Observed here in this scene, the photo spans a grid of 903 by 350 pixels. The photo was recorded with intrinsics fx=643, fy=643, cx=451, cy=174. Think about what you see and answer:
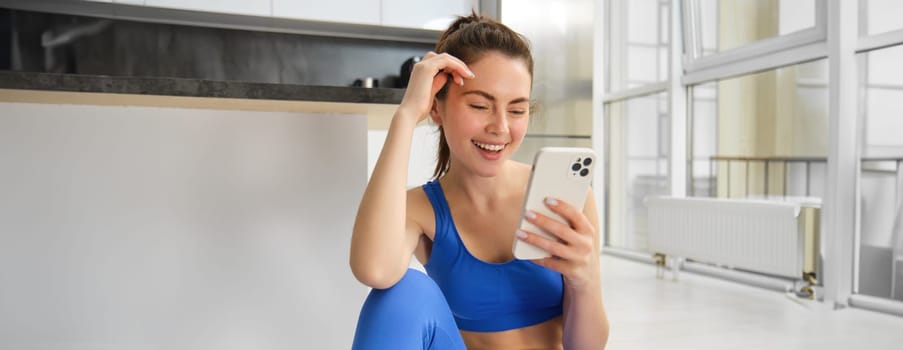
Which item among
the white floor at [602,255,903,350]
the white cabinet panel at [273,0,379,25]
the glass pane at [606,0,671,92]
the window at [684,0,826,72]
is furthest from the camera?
the glass pane at [606,0,671,92]

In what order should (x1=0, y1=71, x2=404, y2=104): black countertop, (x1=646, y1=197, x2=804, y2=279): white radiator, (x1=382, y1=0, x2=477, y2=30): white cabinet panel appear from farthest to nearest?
(x1=382, y1=0, x2=477, y2=30): white cabinet panel < (x1=646, y1=197, x2=804, y2=279): white radiator < (x1=0, y1=71, x2=404, y2=104): black countertop

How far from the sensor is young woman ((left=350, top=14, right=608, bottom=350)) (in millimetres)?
881

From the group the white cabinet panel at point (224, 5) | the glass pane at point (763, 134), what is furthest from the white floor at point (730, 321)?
the white cabinet panel at point (224, 5)

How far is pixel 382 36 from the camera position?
3871 millimetres

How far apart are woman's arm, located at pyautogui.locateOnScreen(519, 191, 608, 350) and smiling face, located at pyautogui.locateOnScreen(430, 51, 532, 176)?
166mm

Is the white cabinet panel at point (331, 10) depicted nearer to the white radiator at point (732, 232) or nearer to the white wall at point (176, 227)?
the white radiator at point (732, 232)

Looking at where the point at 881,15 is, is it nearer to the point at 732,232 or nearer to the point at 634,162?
the point at 732,232

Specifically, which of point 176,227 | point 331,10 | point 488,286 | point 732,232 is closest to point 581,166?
point 488,286

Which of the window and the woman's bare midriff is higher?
the window

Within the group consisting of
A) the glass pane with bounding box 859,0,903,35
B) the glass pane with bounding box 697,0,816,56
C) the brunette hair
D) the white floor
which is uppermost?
the glass pane with bounding box 697,0,816,56

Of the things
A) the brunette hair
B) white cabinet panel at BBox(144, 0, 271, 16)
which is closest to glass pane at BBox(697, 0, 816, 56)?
white cabinet panel at BBox(144, 0, 271, 16)

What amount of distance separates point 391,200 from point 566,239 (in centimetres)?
25

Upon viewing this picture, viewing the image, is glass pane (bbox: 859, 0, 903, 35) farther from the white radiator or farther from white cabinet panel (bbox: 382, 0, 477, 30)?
white cabinet panel (bbox: 382, 0, 477, 30)

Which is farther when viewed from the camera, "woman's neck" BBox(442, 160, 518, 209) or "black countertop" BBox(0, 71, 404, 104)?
"woman's neck" BBox(442, 160, 518, 209)
